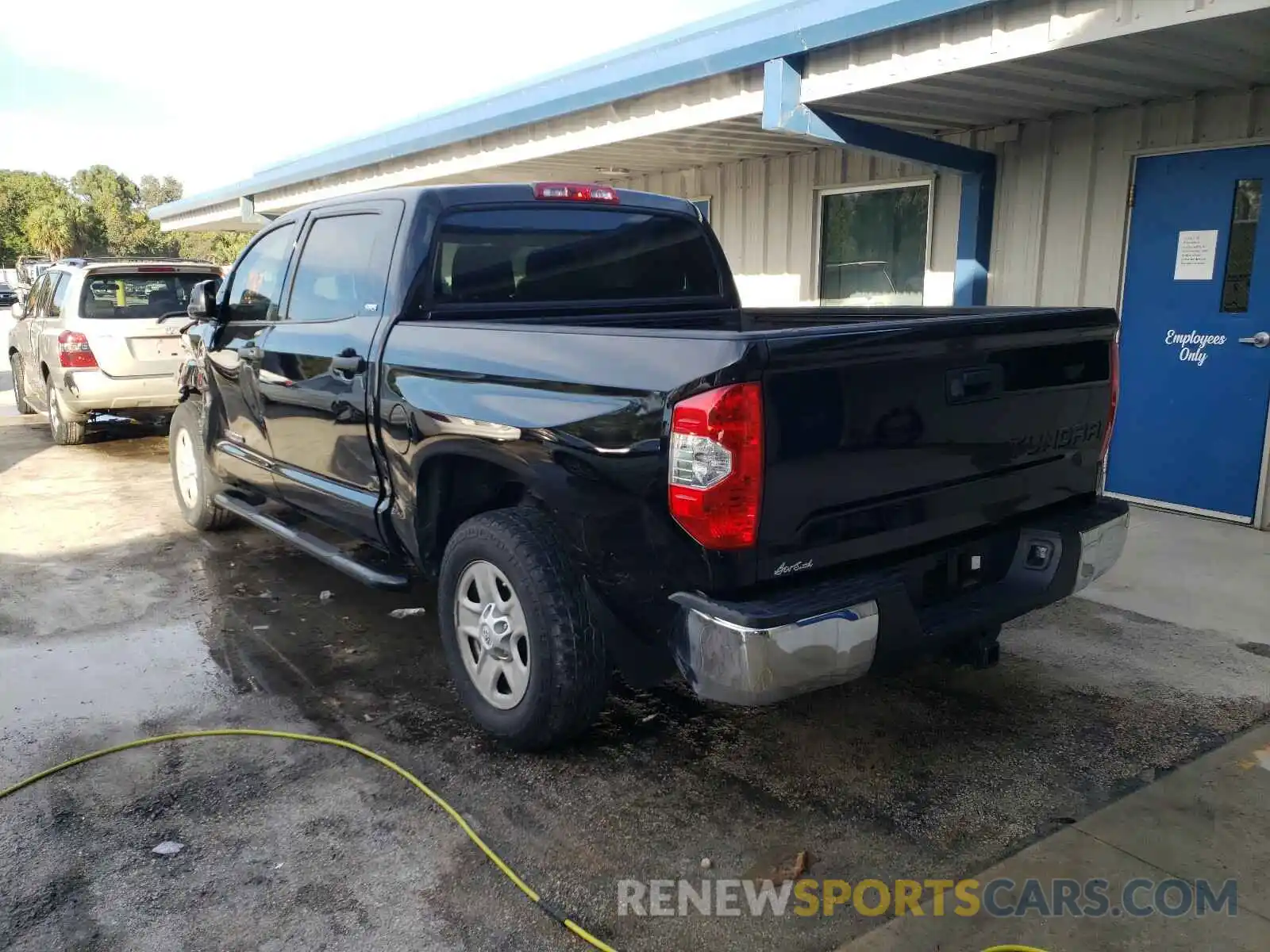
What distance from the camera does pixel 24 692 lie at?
4.15m

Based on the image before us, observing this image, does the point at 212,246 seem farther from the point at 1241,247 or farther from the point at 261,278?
the point at 1241,247

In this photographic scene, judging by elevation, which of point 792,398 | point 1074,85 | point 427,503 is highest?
point 1074,85

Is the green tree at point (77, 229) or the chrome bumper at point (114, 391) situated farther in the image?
the green tree at point (77, 229)

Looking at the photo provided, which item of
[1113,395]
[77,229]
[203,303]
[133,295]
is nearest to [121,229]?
[77,229]

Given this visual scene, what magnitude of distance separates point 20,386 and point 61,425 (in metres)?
2.74

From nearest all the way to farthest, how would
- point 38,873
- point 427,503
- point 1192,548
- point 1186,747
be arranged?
point 38,873
point 1186,747
point 427,503
point 1192,548

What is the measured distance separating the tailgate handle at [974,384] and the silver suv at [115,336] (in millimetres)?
8064

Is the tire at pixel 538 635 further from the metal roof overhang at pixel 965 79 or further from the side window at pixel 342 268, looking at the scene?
the metal roof overhang at pixel 965 79

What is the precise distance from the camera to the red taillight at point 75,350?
9062 mm

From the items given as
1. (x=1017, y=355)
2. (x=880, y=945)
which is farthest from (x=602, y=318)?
(x=880, y=945)

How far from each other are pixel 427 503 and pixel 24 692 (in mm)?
1944

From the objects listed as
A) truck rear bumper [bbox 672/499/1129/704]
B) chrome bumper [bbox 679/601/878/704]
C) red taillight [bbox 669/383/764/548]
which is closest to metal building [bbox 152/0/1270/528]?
truck rear bumper [bbox 672/499/1129/704]

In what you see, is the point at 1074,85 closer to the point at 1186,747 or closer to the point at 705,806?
the point at 1186,747

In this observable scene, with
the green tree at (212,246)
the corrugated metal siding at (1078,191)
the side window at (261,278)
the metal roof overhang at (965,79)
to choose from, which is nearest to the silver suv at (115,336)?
the metal roof overhang at (965,79)
